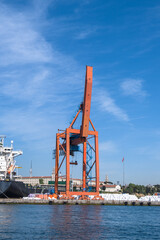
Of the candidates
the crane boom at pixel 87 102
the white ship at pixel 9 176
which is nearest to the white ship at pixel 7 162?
the white ship at pixel 9 176

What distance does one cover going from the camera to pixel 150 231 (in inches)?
1172

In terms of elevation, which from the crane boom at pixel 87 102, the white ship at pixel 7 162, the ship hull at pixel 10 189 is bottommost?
the ship hull at pixel 10 189

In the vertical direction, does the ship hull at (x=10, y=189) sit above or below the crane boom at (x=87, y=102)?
below

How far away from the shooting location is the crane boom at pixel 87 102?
60656 mm

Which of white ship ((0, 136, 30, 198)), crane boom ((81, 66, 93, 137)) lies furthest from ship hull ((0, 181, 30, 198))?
crane boom ((81, 66, 93, 137))

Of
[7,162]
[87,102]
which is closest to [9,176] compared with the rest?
[7,162]

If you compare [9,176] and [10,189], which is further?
[9,176]

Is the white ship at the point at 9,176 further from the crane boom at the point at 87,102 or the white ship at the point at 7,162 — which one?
the crane boom at the point at 87,102

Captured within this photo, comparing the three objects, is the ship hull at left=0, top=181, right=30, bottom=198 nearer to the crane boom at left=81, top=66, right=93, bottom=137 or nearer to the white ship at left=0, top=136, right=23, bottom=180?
the white ship at left=0, top=136, right=23, bottom=180

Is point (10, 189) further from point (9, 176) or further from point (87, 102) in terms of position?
point (87, 102)

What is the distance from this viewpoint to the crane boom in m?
60.7

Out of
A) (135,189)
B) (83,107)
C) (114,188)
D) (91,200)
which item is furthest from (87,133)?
(114,188)

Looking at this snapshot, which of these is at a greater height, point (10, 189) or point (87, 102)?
point (87, 102)

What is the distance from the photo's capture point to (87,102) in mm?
61406
